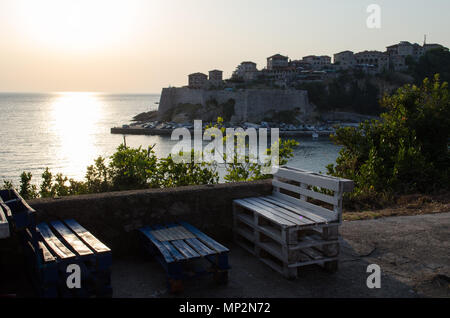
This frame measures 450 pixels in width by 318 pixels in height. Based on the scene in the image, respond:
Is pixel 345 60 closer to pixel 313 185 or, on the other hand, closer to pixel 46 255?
pixel 313 185

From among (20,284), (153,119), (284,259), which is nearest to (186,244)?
(284,259)

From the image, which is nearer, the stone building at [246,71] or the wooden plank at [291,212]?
the wooden plank at [291,212]

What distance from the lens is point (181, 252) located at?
12.3 feet

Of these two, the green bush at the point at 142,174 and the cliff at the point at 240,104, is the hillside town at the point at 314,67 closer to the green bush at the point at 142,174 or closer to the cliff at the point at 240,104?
the cliff at the point at 240,104

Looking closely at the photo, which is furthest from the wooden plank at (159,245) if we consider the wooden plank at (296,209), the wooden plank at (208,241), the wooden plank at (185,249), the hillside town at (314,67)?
the hillside town at (314,67)

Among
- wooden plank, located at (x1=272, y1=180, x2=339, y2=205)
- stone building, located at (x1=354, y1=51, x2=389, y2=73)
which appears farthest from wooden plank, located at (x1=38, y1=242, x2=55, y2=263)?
stone building, located at (x1=354, y1=51, x2=389, y2=73)

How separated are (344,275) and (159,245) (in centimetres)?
181

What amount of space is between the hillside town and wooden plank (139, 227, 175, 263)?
8630 centimetres

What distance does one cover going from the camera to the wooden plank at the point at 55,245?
3.20 metres

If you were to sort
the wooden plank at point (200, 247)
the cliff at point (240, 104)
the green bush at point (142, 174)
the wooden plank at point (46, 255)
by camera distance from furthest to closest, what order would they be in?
the cliff at point (240, 104), the green bush at point (142, 174), the wooden plank at point (200, 247), the wooden plank at point (46, 255)

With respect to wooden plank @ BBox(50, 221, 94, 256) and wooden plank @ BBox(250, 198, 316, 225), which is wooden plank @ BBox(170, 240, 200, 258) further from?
wooden plank @ BBox(250, 198, 316, 225)

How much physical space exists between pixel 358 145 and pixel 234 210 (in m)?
6.27

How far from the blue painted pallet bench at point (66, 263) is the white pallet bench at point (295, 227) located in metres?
1.61

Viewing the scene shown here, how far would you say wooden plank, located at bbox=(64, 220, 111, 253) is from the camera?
132 inches
